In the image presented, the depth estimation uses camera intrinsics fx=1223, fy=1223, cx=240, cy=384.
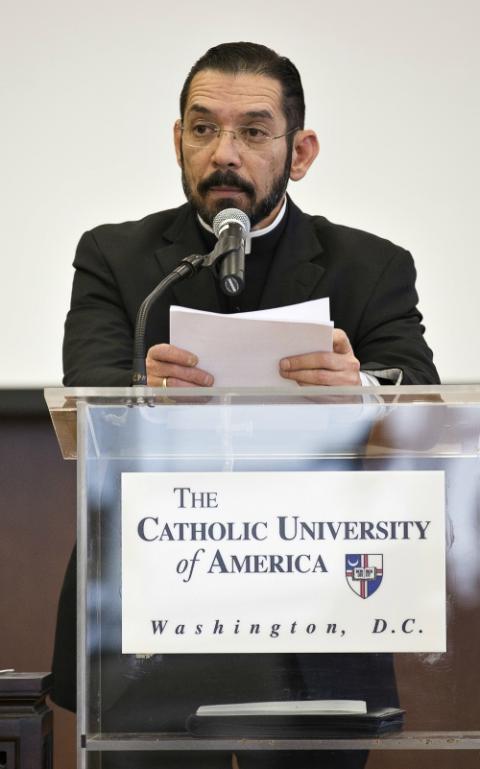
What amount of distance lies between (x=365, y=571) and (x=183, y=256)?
130cm

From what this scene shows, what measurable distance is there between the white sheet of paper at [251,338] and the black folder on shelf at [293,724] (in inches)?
20.1

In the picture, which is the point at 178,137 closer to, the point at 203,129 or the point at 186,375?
the point at 203,129

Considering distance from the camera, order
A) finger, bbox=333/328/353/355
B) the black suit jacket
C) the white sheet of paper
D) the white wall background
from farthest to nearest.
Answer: the white wall background, the black suit jacket, finger, bbox=333/328/353/355, the white sheet of paper

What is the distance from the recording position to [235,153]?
2.55 meters

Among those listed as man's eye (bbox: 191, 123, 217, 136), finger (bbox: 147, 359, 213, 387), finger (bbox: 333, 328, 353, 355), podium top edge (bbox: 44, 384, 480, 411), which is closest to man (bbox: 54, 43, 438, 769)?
man's eye (bbox: 191, 123, 217, 136)

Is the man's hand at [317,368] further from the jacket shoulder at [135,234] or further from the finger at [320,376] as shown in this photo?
the jacket shoulder at [135,234]

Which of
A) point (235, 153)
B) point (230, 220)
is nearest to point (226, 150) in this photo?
point (235, 153)

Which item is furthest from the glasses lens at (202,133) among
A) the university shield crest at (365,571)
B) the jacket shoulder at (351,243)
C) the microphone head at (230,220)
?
the university shield crest at (365,571)

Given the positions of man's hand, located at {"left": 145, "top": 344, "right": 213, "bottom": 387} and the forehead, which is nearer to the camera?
man's hand, located at {"left": 145, "top": 344, "right": 213, "bottom": 387}

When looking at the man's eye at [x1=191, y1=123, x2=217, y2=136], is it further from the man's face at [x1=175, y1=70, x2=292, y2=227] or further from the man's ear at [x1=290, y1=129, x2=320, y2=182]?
the man's ear at [x1=290, y1=129, x2=320, y2=182]

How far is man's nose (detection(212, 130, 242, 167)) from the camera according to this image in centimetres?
253

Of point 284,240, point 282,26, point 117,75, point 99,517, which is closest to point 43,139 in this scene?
point 117,75

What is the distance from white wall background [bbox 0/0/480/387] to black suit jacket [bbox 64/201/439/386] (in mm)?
543

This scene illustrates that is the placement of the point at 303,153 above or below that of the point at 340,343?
above
